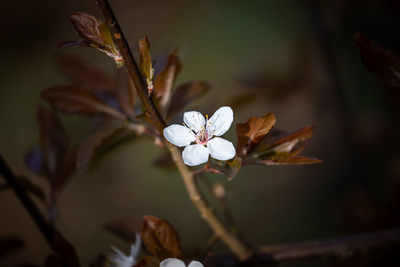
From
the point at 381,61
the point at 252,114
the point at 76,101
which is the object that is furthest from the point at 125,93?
the point at 252,114

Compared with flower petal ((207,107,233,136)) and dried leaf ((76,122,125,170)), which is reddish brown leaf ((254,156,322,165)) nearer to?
flower petal ((207,107,233,136))

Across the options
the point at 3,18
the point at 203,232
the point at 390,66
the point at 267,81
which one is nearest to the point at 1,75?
the point at 3,18

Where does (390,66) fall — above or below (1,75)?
below

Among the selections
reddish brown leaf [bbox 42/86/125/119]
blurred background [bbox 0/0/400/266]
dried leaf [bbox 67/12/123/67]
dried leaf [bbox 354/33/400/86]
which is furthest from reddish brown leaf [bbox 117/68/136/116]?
dried leaf [bbox 354/33/400/86]

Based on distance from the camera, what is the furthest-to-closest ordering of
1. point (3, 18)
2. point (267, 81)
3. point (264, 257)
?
point (3, 18) → point (267, 81) → point (264, 257)

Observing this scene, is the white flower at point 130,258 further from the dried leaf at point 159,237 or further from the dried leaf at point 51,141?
the dried leaf at point 51,141

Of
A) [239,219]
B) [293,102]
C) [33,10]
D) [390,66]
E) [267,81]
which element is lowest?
[239,219]

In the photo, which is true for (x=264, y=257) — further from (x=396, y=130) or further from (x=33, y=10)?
(x=33, y=10)

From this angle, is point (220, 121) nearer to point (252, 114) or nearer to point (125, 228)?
point (125, 228)

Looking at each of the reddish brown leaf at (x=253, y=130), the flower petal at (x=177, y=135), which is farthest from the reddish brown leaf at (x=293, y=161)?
the flower petal at (x=177, y=135)
